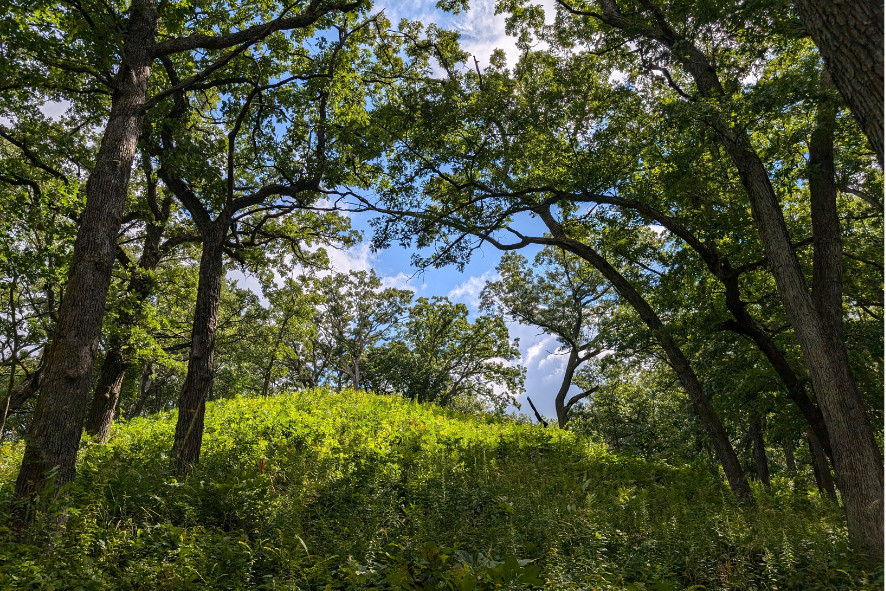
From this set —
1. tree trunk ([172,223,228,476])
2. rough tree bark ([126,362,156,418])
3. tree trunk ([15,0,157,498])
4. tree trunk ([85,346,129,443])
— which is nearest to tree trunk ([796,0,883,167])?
tree trunk ([15,0,157,498])

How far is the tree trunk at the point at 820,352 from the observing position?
24.1ft

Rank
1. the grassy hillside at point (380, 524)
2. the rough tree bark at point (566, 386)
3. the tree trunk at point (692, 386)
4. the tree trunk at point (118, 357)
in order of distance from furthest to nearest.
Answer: the rough tree bark at point (566, 386), the tree trunk at point (118, 357), the tree trunk at point (692, 386), the grassy hillside at point (380, 524)

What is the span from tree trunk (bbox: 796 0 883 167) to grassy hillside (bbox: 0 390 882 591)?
387 cm

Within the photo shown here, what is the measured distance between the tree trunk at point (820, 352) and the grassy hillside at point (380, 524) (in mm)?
555

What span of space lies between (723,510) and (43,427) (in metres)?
10.4

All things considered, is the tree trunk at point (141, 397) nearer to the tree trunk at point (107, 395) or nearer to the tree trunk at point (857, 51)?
the tree trunk at point (107, 395)

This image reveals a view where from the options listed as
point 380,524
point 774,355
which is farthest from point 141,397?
point 774,355

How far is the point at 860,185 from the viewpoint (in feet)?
40.4

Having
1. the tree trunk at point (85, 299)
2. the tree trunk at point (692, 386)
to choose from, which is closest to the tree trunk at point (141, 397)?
the tree trunk at point (85, 299)

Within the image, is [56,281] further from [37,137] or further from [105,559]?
[105,559]

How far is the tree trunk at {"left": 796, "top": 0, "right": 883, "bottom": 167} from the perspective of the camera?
3.21 metres

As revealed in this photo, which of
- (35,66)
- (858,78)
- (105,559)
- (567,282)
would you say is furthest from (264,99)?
(567,282)

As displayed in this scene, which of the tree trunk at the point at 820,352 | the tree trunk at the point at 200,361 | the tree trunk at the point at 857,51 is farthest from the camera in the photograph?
the tree trunk at the point at 200,361

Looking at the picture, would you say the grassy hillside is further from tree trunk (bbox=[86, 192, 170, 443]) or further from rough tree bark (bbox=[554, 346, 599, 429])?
rough tree bark (bbox=[554, 346, 599, 429])
